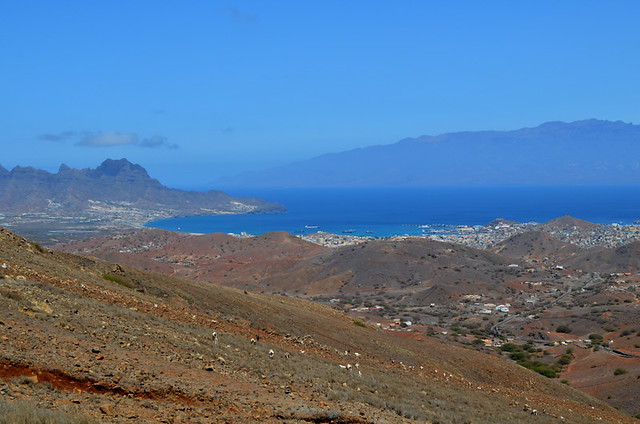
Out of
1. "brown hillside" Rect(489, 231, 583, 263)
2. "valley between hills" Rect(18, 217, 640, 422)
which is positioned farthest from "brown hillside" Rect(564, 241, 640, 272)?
"brown hillside" Rect(489, 231, 583, 263)

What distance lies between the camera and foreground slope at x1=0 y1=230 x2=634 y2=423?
1018cm

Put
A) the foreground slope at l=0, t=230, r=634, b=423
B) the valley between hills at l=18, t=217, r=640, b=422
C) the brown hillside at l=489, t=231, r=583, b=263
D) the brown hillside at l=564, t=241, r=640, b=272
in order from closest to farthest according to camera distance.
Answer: the foreground slope at l=0, t=230, r=634, b=423
the valley between hills at l=18, t=217, r=640, b=422
the brown hillside at l=564, t=241, r=640, b=272
the brown hillside at l=489, t=231, r=583, b=263

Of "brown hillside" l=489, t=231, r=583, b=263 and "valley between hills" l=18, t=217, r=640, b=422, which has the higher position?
"brown hillside" l=489, t=231, r=583, b=263

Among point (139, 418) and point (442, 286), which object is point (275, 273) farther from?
point (139, 418)

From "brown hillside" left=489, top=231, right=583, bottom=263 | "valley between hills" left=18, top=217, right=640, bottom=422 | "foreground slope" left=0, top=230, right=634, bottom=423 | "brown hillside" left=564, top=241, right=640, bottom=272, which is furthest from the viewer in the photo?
"brown hillside" left=489, top=231, right=583, bottom=263

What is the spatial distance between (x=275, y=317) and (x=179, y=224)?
17660cm

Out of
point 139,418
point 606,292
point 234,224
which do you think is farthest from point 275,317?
point 234,224

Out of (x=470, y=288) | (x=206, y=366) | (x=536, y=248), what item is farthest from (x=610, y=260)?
(x=206, y=366)

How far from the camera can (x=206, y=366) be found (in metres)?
13.0

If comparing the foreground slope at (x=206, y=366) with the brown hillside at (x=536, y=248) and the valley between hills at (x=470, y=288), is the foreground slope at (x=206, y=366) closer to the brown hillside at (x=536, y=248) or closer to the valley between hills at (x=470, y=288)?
the valley between hills at (x=470, y=288)

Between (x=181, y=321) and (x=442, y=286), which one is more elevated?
(x=181, y=321)

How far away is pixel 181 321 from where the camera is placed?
17.7 metres

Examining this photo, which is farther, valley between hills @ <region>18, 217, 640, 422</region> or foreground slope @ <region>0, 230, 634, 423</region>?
valley between hills @ <region>18, 217, 640, 422</region>

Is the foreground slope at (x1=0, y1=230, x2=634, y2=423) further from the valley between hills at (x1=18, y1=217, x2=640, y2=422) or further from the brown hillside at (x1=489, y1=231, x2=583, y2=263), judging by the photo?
the brown hillside at (x1=489, y1=231, x2=583, y2=263)
